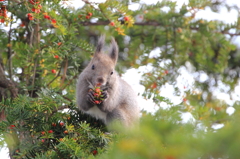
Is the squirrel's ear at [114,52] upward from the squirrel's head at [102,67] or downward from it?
upward

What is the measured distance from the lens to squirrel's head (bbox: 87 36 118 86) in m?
3.06

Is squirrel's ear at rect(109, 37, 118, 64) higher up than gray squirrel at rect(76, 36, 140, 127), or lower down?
higher up

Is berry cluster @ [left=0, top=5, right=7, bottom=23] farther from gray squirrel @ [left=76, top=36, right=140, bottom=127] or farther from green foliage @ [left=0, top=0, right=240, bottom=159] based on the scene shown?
gray squirrel @ [left=76, top=36, right=140, bottom=127]

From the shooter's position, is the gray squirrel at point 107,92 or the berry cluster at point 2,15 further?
the gray squirrel at point 107,92

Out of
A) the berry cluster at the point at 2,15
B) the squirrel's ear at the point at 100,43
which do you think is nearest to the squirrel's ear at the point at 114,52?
the squirrel's ear at the point at 100,43

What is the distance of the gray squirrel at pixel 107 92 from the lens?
9.93 feet

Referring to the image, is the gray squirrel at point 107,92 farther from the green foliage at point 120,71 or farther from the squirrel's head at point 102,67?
the green foliage at point 120,71

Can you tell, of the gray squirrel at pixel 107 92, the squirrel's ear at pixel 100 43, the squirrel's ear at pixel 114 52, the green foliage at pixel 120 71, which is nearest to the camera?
the green foliage at pixel 120 71

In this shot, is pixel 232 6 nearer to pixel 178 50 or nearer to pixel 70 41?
pixel 178 50

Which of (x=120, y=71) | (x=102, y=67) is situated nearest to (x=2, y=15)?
(x=102, y=67)

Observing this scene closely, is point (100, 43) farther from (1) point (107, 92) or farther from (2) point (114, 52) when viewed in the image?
(1) point (107, 92)

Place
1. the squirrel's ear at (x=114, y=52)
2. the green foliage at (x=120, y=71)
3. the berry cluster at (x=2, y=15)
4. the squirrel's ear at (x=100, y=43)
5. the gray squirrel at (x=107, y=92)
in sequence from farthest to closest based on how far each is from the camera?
the squirrel's ear at (x=114, y=52) < the squirrel's ear at (x=100, y=43) < the gray squirrel at (x=107, y=92) < the berry cluster at (x=2, y=15) < the green foliage at (x=120, y=71)

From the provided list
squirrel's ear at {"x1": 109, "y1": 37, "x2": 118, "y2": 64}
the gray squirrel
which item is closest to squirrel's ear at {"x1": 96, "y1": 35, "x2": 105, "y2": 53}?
the gray squirrel

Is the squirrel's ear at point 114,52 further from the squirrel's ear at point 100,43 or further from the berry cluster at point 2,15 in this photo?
the berry cluster at point 2,15
